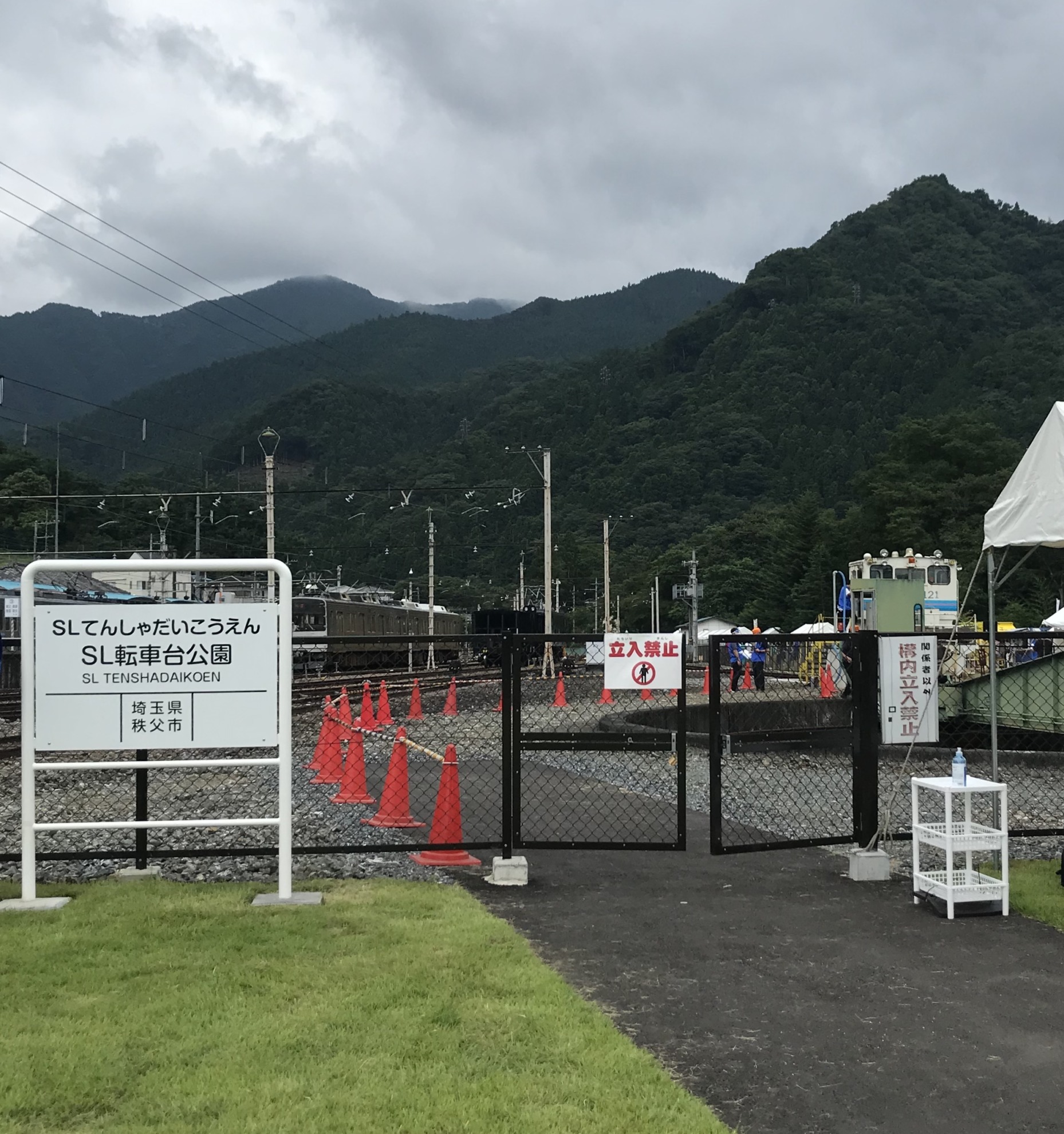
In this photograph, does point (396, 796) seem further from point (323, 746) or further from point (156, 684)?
point (323, 746)

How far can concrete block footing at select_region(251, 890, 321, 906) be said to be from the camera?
693cm

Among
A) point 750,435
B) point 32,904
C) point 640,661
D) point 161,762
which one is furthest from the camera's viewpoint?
point 750,435

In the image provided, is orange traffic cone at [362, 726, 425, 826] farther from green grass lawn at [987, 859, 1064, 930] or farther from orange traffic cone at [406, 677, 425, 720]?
orange traffic cone at [406, 677, 425, 720]

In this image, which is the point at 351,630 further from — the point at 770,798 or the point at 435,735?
the point at 770,798

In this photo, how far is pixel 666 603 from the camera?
110 m

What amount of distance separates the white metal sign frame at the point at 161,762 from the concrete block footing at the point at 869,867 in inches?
156

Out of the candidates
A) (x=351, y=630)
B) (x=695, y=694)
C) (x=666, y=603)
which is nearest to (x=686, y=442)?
(x=666, y=603)

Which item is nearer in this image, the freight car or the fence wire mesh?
the fence wire mesh

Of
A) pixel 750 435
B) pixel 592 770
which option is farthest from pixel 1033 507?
pixel 750 435

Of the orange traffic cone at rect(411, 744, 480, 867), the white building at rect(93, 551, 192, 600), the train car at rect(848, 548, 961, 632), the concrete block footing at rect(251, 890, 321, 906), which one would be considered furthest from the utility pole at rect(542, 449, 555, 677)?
the concrete block footing at rect(251, 890, 321, 906)

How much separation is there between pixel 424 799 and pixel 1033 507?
643cm

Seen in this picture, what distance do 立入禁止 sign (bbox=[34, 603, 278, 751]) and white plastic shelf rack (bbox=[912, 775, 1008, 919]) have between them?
14.1 ft

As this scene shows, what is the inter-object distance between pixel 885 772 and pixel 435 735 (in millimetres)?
6432

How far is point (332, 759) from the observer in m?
13.1
